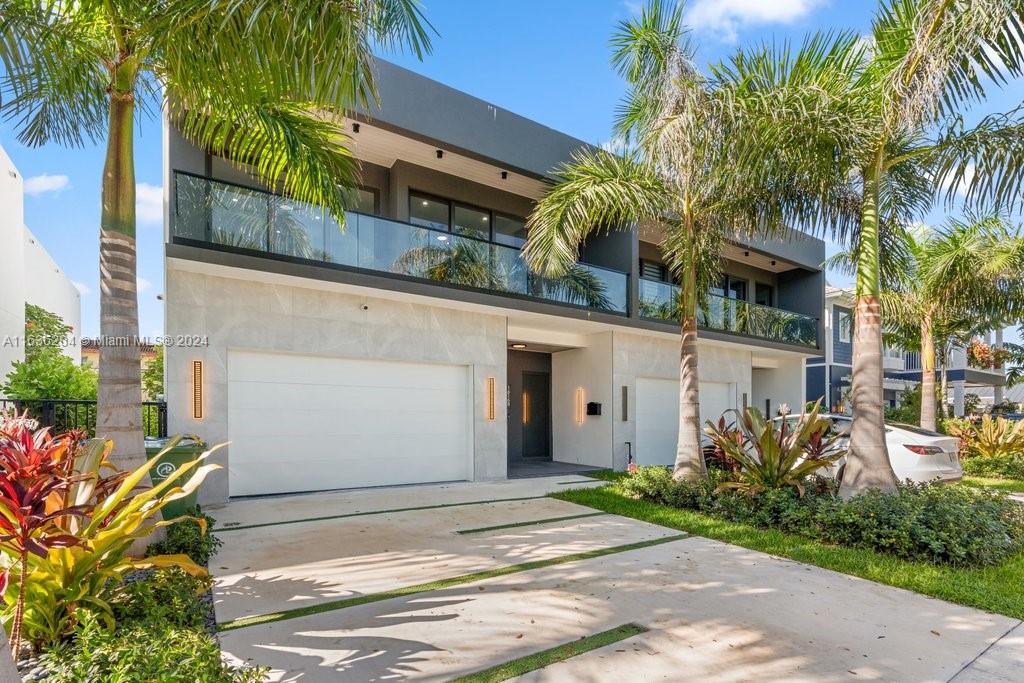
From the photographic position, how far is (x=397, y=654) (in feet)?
12.1

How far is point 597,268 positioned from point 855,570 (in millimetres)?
8352

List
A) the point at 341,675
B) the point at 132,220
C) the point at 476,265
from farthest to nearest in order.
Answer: the point at 476,265
the point at 132,220
the point at 341,675

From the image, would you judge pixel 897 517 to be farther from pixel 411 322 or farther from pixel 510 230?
pixel 510 230

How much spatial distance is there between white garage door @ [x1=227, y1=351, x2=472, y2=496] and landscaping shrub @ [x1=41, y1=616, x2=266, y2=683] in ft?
21.9

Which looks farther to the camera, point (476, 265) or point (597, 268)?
point (597, 268)

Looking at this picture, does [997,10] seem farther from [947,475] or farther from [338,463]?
[338,463]

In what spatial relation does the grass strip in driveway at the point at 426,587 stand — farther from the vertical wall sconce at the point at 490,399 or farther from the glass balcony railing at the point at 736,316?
the glass balcony railing at the point at 736,316

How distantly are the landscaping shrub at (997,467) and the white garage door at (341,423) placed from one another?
1140 cm

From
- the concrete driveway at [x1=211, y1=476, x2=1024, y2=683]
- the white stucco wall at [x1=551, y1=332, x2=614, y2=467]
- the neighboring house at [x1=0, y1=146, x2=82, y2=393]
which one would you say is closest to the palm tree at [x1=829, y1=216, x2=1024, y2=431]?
the white stucco wall at [x1=551, y1=332, x2=614, y2=467]

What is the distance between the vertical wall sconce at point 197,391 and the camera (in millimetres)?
8867

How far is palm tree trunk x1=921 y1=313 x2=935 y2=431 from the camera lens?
14.1 m

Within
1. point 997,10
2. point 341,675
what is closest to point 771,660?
point 341,675

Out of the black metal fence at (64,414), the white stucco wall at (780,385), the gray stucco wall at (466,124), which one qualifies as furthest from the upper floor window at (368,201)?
the white stucco wall at (780,385)

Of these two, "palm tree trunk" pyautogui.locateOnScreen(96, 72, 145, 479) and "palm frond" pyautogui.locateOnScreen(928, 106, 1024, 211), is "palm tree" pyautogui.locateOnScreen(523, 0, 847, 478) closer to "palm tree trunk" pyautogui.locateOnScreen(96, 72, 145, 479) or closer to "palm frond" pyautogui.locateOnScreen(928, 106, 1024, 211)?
"palm frond" pyautogui.locateOnScreen(928, 106, 1024, 211)
